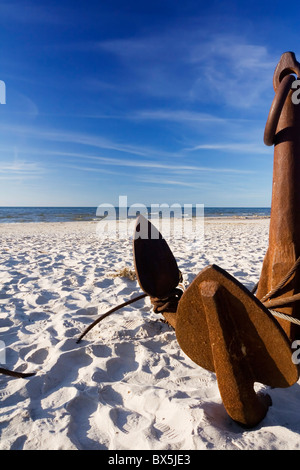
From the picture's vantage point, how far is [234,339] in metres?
1.05

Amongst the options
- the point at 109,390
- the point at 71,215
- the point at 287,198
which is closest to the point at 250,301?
the point at 287,198

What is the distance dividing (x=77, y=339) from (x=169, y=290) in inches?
38.2

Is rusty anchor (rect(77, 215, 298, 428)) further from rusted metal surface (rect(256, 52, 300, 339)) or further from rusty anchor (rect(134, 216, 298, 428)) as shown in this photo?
rusted metal surface (rect(256, 52, 300, 339))

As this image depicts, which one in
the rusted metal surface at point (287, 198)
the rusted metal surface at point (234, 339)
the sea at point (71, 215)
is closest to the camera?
the rusted metal surface at point (234, 339)

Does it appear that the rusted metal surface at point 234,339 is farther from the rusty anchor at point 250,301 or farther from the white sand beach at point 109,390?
the white sand beach at point 109,390

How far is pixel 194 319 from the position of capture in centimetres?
111

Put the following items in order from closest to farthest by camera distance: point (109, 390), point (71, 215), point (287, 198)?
point (287, 198)
point (109, 390)
point (71, 215)

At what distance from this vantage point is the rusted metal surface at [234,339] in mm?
992

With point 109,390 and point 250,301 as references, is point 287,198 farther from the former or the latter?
point 109,390

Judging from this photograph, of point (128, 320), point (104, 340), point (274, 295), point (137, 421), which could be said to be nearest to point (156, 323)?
point (128, 320)

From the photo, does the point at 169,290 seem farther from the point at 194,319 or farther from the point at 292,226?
the point at 292,226

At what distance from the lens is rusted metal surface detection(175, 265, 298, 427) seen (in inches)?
39.0

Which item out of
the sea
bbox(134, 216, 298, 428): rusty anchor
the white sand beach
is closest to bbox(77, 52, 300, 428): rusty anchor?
bbox(134, 216, 298, 428): rusty anchor

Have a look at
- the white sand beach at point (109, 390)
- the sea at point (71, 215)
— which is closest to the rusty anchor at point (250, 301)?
the white sand beach at point (109, 390)
